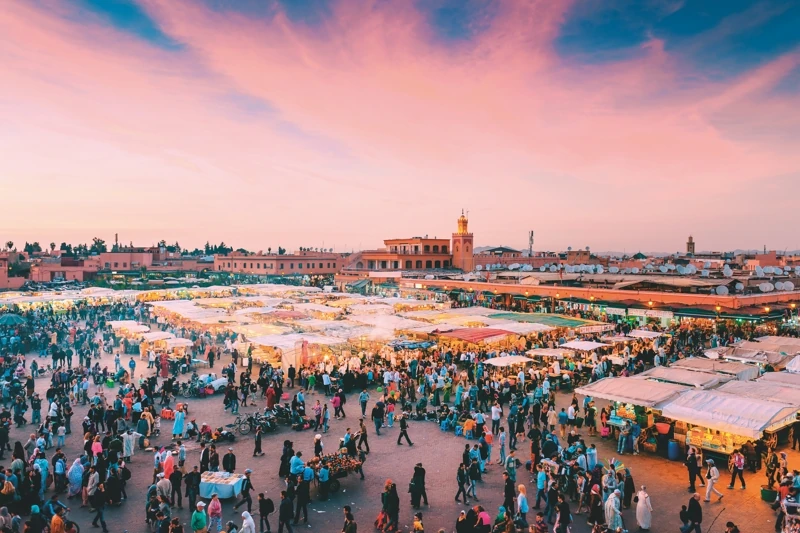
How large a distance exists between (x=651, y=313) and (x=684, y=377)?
1522cm

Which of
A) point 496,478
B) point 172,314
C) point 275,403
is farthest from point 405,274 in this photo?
point 496,478

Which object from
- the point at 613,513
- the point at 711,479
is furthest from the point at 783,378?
the point at 613,513

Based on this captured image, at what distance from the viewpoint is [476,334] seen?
21047mm

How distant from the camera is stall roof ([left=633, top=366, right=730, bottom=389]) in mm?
13883

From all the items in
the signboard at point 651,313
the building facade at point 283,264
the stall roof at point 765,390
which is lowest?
the stall roof at point 765,390

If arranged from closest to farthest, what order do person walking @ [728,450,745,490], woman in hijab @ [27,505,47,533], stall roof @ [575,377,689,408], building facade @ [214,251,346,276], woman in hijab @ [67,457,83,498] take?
woman in hijab @ [27,505,47,533]
woman in hijab @ [67,457,83,498]
person walking @ [728,450,745,490]
stall roof @ [575,377,689,408]
building facade @ [214,251,346,276]

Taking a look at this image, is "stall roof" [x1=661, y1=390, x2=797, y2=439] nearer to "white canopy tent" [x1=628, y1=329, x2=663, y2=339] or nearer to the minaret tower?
"white canopy tent" [x1=628, y1=329, x2=663, y2=339]

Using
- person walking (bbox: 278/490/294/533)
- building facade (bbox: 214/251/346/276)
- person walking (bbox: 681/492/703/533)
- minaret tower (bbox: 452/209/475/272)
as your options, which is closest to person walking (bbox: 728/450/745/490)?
person walking (bbox: 681/492/703/533)

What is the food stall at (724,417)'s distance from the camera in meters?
10.6

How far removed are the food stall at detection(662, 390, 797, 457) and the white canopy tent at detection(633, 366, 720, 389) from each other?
120 cm

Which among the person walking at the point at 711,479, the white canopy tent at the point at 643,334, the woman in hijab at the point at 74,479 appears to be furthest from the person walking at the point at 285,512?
the white canopy tent at the point at 643,334

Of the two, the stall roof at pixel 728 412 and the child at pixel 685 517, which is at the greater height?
the stall roof at pixel 728 412

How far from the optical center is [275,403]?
1552 cm

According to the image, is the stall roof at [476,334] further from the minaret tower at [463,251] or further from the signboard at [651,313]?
the minaret tower at [463,251]
